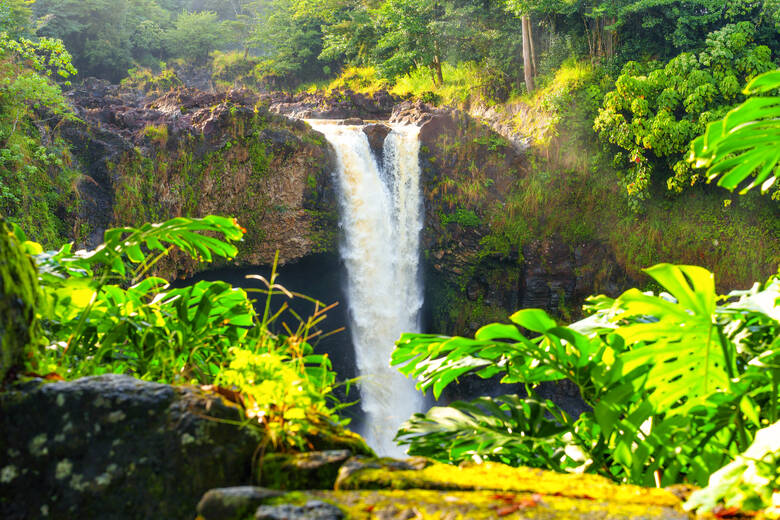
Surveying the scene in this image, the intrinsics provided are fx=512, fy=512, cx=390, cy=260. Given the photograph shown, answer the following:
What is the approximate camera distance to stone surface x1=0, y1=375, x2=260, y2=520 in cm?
83

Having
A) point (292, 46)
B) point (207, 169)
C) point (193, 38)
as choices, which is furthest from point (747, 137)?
point (193, 38)

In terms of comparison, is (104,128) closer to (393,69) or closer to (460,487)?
(393,69)

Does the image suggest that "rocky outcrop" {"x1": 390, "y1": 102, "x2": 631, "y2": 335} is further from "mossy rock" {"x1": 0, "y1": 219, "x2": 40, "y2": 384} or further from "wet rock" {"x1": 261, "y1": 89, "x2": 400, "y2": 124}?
"mossy rock" {"x1": 0, "y1": 219, "x2": 40, "y2": 384}

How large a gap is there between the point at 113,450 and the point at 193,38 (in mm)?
21897

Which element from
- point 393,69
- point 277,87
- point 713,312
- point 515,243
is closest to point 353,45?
point 393,69

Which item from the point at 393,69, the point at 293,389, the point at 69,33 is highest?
the point at 69,33

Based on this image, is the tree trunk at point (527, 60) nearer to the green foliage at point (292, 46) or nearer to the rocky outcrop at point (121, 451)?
the green foliage at point (292, 46)

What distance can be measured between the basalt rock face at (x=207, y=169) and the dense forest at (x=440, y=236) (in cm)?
4

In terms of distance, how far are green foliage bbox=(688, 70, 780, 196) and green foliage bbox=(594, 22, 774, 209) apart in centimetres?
848

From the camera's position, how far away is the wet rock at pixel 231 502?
2.50 feet

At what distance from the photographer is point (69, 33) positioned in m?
17.3

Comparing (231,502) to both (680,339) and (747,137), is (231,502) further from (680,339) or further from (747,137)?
(747,137)

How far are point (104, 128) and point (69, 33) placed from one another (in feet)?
42.0

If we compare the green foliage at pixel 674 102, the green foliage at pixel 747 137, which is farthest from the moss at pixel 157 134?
the green foliage at pixel 747 137
